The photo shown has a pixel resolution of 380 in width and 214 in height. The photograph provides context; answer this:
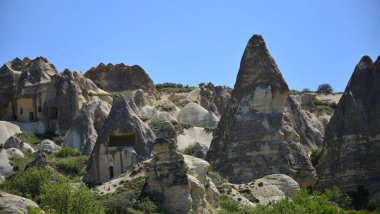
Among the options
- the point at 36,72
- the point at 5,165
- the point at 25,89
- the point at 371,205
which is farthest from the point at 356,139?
the point at 36,72

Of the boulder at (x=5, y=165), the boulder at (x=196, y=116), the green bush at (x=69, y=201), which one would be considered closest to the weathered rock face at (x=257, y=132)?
the boulder at (x=5, y=165)

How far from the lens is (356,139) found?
2122 inches

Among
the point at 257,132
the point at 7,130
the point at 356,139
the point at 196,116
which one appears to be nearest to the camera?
the point at 257,132

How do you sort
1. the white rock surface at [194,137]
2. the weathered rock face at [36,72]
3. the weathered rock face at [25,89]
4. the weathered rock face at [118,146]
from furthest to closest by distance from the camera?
the weathered rock face at [36,72] < the weathered rock face at [25,89] < the white rock surface at [194,137] < the weathered rock face at [118,146]

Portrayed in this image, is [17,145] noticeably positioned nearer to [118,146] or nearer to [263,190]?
[118,146]

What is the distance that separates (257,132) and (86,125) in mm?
14715

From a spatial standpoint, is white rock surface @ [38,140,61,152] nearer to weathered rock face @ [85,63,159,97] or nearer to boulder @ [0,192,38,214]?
weathered rock face @ [85,63,159,97]

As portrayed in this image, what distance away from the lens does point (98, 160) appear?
47188 mm

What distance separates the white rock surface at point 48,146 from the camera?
2359 inches

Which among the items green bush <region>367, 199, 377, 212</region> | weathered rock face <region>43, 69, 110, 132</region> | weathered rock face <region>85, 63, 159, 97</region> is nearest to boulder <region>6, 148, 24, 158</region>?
weathered rock face <region>43, 69, 110, 132</region>

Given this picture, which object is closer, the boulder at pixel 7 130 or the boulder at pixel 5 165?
the boulder at pixel 5 165

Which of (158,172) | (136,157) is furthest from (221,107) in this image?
(158,172)

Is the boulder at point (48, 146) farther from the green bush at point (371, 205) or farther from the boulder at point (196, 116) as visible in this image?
the green bush at point (371, 205)

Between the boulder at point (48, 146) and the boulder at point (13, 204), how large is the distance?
31862mm
